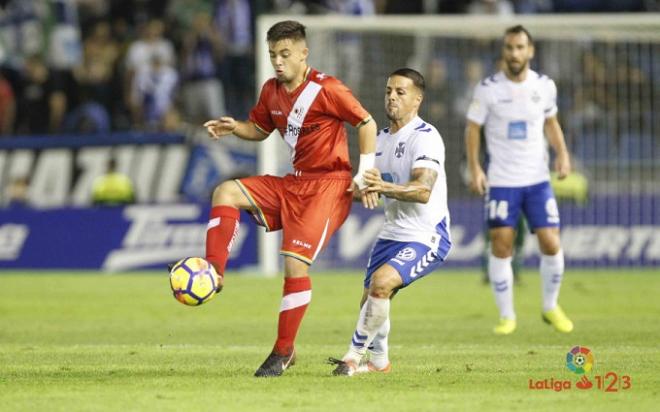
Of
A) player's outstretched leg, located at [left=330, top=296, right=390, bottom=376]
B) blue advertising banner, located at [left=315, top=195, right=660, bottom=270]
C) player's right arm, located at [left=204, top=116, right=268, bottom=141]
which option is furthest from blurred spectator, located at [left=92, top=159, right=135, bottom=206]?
player's outstretched leg, located at [left=330, top=296, right=390, bottom=376]

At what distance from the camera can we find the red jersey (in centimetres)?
920

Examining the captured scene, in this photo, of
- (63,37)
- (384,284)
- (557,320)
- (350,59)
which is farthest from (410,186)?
(63,37)

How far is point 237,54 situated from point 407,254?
1530cm

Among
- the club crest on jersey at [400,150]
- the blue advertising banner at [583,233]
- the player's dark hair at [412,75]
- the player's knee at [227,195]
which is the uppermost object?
the player's dark hair at [412,75]

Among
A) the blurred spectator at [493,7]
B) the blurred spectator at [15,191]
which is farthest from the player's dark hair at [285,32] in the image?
the blurred spectator at [493,7]

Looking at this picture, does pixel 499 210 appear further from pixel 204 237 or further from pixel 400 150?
pixel 204 237

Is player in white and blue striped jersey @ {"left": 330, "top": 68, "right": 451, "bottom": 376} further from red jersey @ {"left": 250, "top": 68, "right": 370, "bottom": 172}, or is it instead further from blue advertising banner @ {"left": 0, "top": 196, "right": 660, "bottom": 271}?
blue advertising banner @ {"left": 0, "top": 196, "right": 660, "bottom": 271}

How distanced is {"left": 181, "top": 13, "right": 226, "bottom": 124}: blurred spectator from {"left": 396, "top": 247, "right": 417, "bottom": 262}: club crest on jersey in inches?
581

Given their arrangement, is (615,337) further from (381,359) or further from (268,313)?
(268,313)

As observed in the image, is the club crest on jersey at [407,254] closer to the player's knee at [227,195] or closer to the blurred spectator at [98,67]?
the player's knee at [227,195]

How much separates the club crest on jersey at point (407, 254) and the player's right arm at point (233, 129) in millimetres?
1362

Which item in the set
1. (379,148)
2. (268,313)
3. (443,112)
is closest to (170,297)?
(268,313)

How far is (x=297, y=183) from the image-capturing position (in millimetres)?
9367

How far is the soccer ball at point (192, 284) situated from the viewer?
28.7ft
